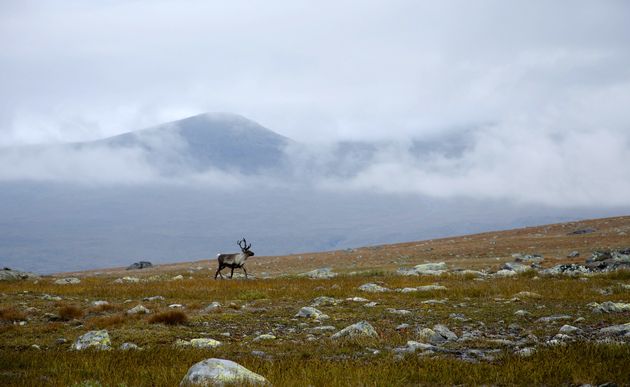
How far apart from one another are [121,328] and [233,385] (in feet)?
26.4

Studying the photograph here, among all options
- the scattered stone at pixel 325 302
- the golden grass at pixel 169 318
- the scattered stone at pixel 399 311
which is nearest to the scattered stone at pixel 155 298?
the scattered stone at pixel 325 302

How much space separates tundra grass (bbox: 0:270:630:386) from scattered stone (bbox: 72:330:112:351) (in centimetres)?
34

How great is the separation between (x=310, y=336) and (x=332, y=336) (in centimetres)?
67

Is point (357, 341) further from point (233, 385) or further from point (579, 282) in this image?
point (579, 282)

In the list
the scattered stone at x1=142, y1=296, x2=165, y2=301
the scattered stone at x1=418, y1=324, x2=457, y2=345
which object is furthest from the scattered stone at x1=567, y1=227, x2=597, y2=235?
the scattered stone at x1=418, y1=324, x2=457, y2=345

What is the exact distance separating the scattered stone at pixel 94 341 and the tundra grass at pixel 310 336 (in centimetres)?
34

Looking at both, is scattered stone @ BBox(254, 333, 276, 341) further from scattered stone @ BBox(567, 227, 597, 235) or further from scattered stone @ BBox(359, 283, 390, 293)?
scattered stone @ BBox(567, 227, 597, 235)

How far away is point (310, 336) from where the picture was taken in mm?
13789

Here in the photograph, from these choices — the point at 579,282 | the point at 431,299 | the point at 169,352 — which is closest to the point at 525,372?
the point at 169,352

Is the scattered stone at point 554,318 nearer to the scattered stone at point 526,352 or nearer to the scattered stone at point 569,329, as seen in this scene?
the scattered stone at point 569,329

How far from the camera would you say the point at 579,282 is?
25172 millimetres

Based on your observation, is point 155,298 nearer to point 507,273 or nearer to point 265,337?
point 265,337

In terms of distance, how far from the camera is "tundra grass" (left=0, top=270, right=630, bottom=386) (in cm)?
896

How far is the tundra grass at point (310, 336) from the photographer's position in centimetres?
896
